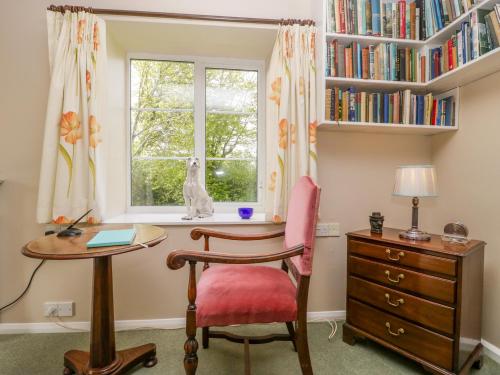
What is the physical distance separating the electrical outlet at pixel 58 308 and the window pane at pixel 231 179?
1257 millimetres

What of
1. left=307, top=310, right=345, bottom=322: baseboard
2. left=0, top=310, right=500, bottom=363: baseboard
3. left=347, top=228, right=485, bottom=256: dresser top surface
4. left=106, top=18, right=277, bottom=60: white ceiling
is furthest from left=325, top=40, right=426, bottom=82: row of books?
left=0, top=310, right=500, bottom=363: baseboard

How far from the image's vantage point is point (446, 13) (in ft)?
5.32

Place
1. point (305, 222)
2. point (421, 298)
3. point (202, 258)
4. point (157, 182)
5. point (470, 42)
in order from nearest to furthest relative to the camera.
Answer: point (202, 258), point (305, 222), point (421, 298), point (470, 42), point (157, 182)

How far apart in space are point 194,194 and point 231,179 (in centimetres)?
42

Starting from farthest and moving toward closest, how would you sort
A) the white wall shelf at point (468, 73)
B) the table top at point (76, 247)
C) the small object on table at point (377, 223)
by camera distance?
the small object on table at point (377, 223) < the white wall shelf at point (468, 73) < the table top at point (76, 247)

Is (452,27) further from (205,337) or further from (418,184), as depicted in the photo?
(205,337)

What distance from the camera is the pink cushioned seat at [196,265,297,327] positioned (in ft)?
3.72

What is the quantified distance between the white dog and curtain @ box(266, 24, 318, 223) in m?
0.51

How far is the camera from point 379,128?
1811mm

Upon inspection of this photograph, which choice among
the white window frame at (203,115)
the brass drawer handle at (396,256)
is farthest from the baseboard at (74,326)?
the brass drawer handle at (396,256)

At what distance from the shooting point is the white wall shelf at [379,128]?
173cm

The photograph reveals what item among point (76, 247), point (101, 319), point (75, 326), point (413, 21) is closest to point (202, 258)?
point (76, 247)

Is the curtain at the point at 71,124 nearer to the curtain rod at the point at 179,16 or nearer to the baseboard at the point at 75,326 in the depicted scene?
the curtain rod at the point at 179,16

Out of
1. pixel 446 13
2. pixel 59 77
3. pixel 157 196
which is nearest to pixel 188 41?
pixel 59 77
